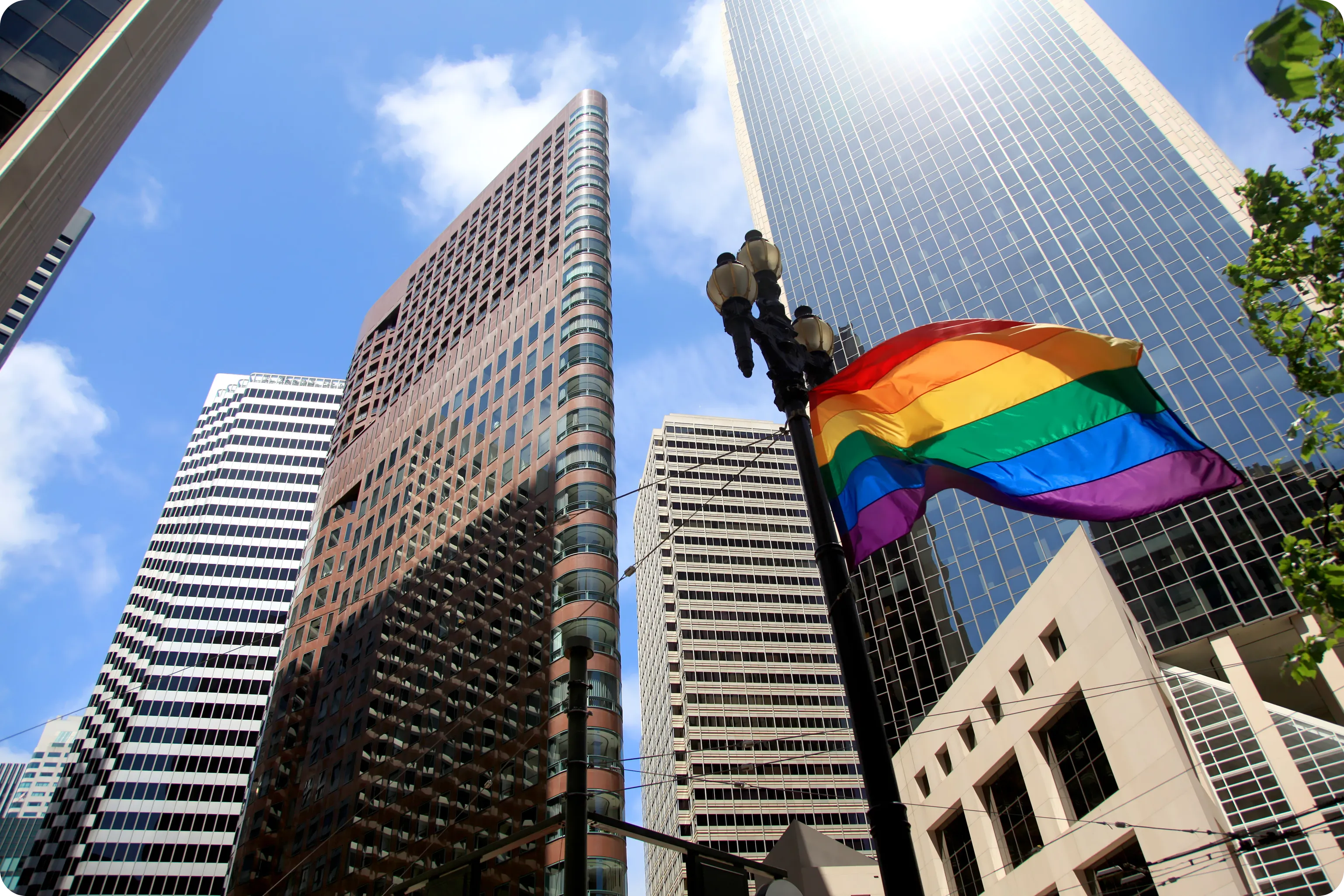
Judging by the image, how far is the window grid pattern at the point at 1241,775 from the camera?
22906 millimetres

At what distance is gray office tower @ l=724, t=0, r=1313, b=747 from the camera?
5681 centimetres

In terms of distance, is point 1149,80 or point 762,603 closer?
point 1149,80

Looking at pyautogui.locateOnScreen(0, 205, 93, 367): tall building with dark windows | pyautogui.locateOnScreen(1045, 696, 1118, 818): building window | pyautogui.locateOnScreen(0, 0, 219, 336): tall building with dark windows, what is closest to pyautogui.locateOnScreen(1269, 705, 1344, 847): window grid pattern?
pyautogui.locateOnScreen(1045, 696, 1118, 818): building window

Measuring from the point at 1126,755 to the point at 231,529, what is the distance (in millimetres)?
122713

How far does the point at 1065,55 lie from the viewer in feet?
289

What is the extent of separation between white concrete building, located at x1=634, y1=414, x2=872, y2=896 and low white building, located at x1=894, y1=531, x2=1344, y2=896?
192 feet

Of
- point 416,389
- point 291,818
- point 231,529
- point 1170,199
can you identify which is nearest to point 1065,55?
point 1170,199

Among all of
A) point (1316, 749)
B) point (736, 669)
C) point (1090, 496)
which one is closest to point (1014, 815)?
point (1316, 749)

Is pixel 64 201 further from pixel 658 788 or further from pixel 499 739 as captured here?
pixel 658 788

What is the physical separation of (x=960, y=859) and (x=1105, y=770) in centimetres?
928

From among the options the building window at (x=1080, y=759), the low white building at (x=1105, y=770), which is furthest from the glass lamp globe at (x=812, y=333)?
the building window at (x=1080, y=759)

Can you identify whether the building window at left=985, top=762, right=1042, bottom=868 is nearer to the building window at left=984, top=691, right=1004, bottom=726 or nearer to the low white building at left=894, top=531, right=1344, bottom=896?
the low white building at left=894, top=531, right=1344, bottom=896

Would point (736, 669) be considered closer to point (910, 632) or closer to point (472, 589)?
point (910, 632)

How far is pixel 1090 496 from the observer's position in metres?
8.89
